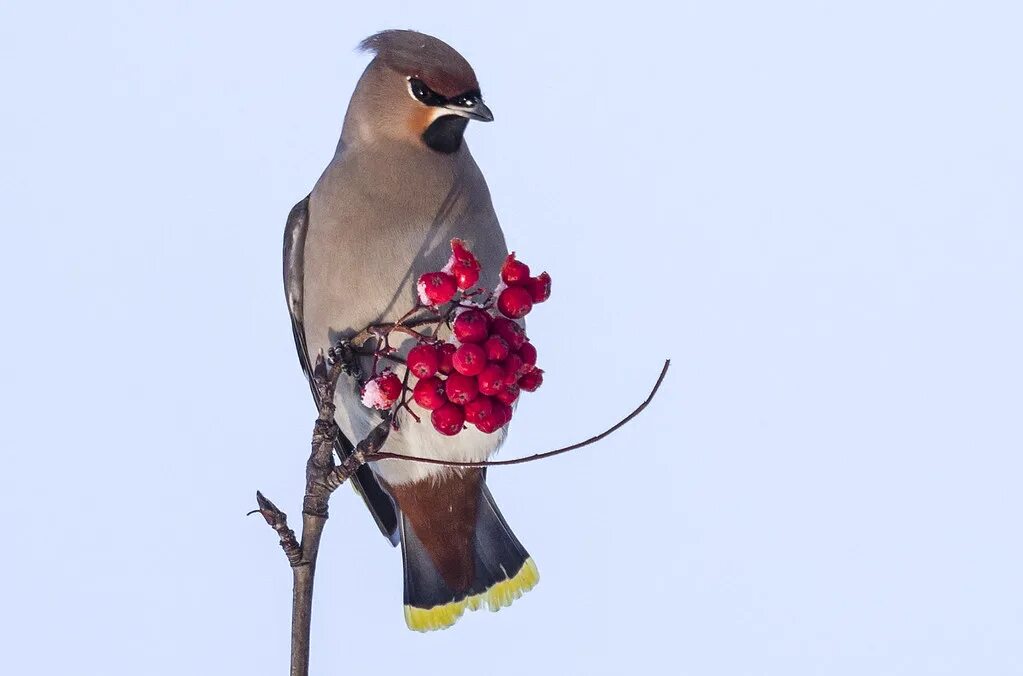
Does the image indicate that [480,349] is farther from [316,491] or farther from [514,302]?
[316,491]

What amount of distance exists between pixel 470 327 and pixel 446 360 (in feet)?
0.32

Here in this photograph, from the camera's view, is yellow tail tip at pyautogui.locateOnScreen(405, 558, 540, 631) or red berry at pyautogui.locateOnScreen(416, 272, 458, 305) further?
yellow tail tip at pyautogui.locateOnScreen(405, 558, 540, 631)

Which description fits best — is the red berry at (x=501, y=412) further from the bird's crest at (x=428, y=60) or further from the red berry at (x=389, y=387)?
the bird's crest at (x=428, y=60)

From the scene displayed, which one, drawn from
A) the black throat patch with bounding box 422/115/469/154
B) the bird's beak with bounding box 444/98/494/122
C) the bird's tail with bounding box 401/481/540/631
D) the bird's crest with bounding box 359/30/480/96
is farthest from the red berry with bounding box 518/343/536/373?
the bird's tail with bounding box 401/481/540/631

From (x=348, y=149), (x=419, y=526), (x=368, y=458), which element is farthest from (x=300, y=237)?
(x=368, y=458)

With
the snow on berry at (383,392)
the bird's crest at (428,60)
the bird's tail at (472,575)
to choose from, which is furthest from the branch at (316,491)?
the bird's tail at (472,575)

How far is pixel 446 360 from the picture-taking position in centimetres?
237

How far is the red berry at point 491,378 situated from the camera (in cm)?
230

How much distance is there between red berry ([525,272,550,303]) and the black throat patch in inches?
39.2

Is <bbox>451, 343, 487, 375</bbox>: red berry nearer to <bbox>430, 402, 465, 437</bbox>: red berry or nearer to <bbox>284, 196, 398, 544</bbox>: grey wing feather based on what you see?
<bbox>430, 402, 465, 437</bbox>: red berry

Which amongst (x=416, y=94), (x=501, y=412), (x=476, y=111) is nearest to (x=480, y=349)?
(x=501, y=412)

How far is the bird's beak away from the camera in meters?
3.02

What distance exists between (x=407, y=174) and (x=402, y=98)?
0.60 ft

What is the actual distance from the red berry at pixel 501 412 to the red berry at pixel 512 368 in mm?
54
